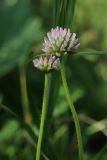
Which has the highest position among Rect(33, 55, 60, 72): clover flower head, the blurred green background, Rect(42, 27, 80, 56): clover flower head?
Rect(42, 27, 80, 56): clover flower head

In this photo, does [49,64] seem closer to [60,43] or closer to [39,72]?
[60,43]

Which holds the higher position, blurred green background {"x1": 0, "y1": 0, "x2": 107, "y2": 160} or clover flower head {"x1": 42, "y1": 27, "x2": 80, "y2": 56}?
clover flower head {"x1": 42, "y1": 27, "x2": 80, "y2": 56}

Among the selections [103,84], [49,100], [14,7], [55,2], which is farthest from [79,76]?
[55,2]

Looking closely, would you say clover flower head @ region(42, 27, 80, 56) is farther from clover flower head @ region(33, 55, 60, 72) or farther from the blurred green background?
the blurred green background

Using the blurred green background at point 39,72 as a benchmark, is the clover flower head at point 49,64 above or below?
above

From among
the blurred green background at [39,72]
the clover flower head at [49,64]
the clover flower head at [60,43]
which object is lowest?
the blurred green background at [39,72]

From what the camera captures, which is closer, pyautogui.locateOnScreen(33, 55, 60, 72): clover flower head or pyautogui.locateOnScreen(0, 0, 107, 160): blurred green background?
pyautogui.locateOnScreen(33, 55, 60, 72): clover flower head

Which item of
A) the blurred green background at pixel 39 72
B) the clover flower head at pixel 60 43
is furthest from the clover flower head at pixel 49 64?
the blurred green background at pixel 39 72

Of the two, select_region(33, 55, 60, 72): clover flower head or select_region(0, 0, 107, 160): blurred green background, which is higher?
select_region(33, 55, 60, 72): clover flower head

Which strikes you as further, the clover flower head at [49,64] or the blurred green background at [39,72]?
the blurred green background at [39,72]

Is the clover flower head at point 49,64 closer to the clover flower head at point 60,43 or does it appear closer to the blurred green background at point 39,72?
the clover flower head at point 60,43

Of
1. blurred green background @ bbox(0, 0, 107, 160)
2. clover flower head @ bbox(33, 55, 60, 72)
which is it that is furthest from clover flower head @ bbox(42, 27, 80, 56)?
blurred green background @ bbox(0, 0, 107, 160)

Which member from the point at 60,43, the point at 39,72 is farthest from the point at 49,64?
the point at 39,72
